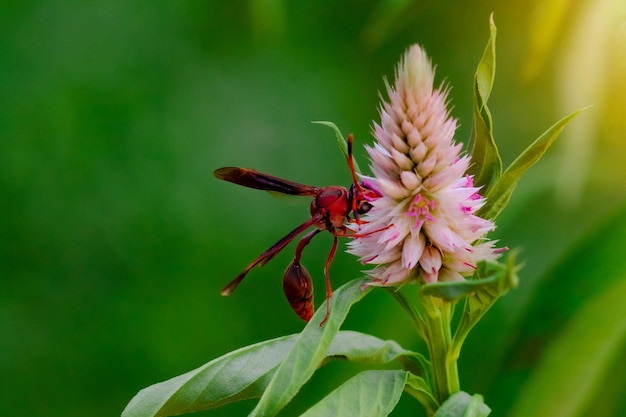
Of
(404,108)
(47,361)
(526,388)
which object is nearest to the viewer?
(404,108)

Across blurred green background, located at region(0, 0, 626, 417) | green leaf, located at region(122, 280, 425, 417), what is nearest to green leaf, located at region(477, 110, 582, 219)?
green leaf, located at region(122, 280, 425, 417)

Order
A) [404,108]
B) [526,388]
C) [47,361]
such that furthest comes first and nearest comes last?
[47,361] < [526,388] < [404,108]

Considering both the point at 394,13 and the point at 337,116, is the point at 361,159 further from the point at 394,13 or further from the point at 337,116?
the point at 394,13

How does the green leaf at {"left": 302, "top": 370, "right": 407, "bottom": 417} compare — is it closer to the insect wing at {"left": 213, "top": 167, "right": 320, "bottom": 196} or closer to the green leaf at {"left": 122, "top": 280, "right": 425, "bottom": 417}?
the green leaf at {"left": 122, "top": 280, "right": 425, "bottom": 417}

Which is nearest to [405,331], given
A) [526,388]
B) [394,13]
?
[526,388]

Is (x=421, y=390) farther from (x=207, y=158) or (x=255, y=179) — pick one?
(x=207, y=158)

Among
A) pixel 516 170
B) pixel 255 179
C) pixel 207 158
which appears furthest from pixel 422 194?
pixel 207 158

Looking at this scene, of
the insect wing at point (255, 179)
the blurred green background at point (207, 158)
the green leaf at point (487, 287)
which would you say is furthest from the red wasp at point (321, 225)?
the blurred green background at point (207, 158)
